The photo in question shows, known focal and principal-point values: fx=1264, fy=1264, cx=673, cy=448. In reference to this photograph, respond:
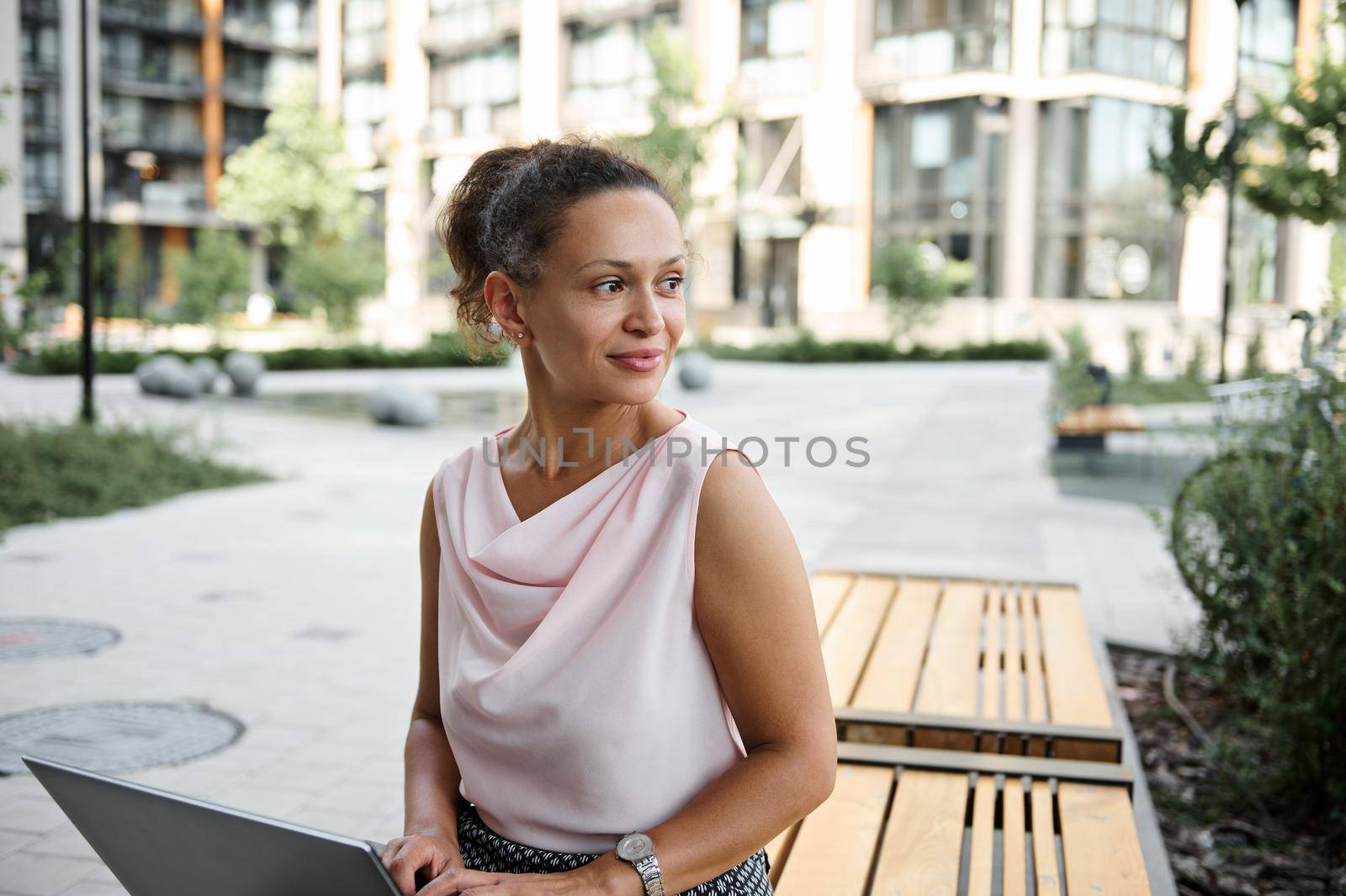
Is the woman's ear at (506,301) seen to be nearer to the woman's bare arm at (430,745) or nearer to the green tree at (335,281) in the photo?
the woman's bare arm at (430,745)

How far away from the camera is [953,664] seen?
3.56 metres

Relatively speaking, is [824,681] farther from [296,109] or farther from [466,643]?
[296,109]

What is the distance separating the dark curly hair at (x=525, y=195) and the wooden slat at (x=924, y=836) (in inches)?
47.4

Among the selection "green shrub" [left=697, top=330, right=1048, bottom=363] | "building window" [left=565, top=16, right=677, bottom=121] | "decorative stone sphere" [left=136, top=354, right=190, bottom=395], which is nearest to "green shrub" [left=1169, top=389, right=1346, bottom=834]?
"decorative stone sphere" [left=136, top=354, right=190, bottom=395]

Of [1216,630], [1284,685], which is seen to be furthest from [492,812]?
[1216,630]

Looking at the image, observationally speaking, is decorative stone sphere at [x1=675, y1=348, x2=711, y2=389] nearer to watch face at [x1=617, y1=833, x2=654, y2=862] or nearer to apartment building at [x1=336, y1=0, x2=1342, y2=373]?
apartment building at [x1=336, y1=0, x2=1342, y2=373]

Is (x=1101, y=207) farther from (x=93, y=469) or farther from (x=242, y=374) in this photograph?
(x=93, y=469)

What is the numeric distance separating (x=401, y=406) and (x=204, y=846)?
14419 millimetres

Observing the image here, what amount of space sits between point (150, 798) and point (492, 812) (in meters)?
0.51

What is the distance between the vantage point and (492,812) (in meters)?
1.83

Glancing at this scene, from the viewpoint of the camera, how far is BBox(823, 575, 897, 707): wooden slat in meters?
3.36

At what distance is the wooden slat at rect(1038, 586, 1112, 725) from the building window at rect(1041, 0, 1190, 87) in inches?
1406

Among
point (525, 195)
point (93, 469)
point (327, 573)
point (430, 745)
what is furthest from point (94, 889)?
point (93, 469)

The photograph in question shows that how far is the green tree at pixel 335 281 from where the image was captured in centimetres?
→ 3027
